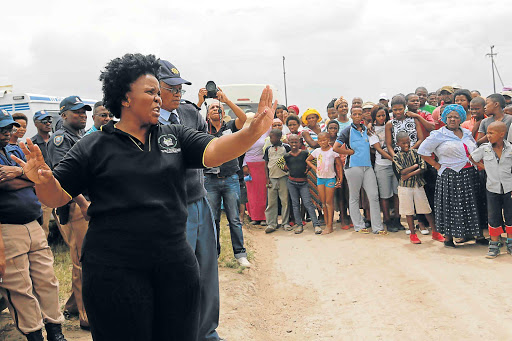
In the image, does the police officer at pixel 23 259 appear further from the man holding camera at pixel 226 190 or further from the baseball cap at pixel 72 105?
the man holding camera at pixel 226 190

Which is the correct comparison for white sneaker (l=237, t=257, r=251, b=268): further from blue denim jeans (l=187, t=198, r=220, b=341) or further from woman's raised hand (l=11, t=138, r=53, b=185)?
woman's raised hand (l=11, t=138, r=53, b=185)

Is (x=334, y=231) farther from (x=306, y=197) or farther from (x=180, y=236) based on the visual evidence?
(x=180, y=236)

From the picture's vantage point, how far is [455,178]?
7383mm

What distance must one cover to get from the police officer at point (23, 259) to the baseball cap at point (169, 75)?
1377mm

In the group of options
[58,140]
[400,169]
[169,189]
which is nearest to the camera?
[169,189]

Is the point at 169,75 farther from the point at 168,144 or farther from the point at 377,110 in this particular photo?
the point at 377,110

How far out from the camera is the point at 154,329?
8.18ft

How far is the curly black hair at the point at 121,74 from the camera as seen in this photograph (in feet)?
8.68

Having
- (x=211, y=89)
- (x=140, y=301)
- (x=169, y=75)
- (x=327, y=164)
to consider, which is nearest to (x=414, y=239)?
(x=327, y=164)

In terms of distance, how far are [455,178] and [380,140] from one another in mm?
1860

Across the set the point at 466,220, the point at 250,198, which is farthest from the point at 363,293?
the point at 250,198

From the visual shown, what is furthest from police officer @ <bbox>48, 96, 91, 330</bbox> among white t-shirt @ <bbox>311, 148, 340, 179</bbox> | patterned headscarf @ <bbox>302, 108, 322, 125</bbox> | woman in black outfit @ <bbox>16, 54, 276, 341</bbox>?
patterned headscarf @ <bbox>302, 108, 322, 125</bbox>

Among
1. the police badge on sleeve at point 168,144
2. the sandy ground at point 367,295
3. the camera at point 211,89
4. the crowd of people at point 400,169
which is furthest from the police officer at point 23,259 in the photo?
the crowd of people at point 400,169

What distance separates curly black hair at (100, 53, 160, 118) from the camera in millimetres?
2645
